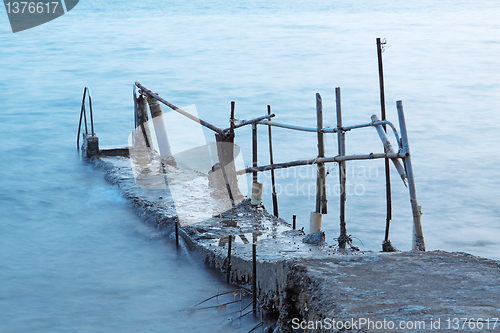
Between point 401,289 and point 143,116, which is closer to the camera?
point 401,289

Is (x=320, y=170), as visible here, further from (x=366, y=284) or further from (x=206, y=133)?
(x=206, y=133)

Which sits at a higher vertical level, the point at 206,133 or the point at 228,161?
the point at 206,133

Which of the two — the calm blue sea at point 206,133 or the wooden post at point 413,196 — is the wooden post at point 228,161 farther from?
the wooden post at point 413,196

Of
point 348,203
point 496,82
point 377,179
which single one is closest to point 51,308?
point 348,203

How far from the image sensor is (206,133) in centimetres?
1708

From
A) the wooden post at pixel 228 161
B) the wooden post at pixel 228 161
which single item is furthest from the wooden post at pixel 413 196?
the wooden post at pixel 228 161

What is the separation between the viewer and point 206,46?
111 feet

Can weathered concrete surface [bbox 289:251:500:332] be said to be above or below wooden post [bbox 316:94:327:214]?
below

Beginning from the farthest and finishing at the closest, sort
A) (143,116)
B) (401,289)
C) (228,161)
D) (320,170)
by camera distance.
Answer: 1. (143,116)
2. (228,161)
3. (320,170)
4. (401,289)

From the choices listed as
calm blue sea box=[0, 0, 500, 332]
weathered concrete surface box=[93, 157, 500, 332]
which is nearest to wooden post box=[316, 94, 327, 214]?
weathered concrete surface box=[93, 157, 500, 332]

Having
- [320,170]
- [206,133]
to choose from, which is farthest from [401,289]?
[206,133]

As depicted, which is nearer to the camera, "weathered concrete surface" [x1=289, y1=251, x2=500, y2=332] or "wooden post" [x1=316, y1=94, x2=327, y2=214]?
"weathered concrete surface" [x1=289, y1=251, x2=500, y2=332]

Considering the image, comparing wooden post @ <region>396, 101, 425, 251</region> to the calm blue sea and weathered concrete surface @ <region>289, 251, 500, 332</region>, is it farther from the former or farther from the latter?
the calm blue sea

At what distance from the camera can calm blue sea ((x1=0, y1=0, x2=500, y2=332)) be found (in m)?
6.17
